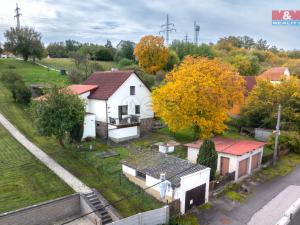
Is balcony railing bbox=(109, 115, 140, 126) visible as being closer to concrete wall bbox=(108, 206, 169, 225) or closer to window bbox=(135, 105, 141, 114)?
window bbox=(135, 105, 141, 114)

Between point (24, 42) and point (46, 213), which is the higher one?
point (24, 42)

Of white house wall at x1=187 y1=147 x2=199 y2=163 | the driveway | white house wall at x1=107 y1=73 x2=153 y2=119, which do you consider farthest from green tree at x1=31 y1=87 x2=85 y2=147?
the driveway

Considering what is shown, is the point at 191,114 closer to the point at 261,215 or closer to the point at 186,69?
the point at 186,69

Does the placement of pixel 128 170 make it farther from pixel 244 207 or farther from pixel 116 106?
pixel 116 106

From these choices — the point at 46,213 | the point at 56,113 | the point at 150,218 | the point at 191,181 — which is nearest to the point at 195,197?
the point at 191,181

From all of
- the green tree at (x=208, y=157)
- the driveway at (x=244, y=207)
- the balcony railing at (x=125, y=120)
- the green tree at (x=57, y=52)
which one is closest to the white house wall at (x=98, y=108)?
the balcony railing at (x=125, y=120)

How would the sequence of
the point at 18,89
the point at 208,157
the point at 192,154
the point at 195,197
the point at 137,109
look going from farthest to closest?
the point at 18,89 → the point at 137,109 → the point at 192,154 → the point at 208,157 → the point at 195,197

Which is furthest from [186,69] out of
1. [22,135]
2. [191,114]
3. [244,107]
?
[22,135]

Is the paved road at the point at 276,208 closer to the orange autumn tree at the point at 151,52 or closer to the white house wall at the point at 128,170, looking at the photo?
the white house wall at the point at 128,170
